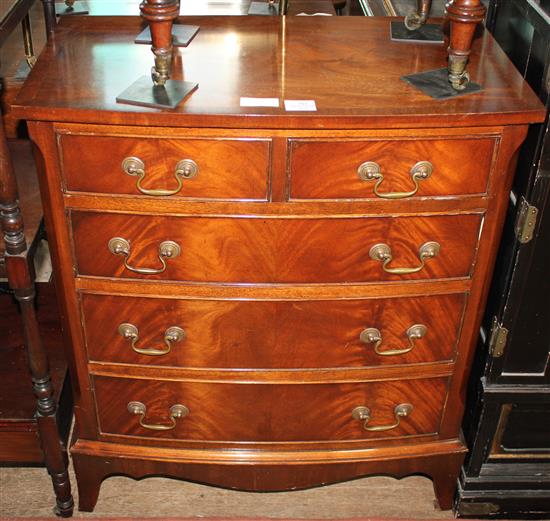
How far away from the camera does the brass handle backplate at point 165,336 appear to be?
195 centimetres

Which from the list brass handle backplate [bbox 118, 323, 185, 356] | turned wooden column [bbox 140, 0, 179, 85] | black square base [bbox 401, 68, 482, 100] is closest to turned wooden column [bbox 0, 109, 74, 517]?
brass handle backplate [bbox 118, 323, 185, 356]

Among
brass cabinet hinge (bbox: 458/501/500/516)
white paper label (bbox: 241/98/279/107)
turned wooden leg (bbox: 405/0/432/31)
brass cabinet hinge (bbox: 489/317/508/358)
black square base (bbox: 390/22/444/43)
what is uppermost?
turned wooden leg (bbox: 405/0/432/31)

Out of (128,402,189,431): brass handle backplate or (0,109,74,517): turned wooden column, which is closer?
(0,109,74,517): turned wooden column

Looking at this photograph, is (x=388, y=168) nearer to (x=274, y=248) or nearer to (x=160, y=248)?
(x=274, y=248)

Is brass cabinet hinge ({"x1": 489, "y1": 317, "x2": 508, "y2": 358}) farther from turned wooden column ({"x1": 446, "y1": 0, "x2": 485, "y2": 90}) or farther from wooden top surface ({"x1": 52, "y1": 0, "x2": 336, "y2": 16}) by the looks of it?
wooden top surface ({"x1": 52, "y1": 0, "x2": 336, "y2": 16})

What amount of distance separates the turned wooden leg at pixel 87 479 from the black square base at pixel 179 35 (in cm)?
108

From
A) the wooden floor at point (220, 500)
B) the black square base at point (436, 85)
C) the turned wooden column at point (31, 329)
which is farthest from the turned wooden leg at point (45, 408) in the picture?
the black square base at point (436, 85)

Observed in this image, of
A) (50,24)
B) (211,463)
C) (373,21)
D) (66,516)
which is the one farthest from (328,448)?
(50,24)

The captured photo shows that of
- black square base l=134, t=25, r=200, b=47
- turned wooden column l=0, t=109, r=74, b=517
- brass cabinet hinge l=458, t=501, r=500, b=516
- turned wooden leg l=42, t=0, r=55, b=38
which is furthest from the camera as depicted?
brass cabinet hinge l=458, t=501, r=500, b=516

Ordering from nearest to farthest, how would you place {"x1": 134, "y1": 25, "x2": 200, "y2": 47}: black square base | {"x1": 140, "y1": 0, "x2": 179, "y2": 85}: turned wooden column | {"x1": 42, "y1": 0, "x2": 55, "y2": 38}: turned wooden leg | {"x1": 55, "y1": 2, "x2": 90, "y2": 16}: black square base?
1. {"x1": 140, "y1": 0, "x2": 179, "y2": 85}: turned wooden column
2. {"x1": 134, "y1": 25, "x2": 200, "y2": 47}: black square base
3. {"x1": 42, "y1": 0, "x2": 55, "y2": 38}: turned wooden leg
4. {"x1": 55, "y1": 2, "x2": 90, "y2": 16}: black square base

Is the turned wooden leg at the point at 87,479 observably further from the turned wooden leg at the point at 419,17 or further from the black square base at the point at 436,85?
the turned wooden leg at the point at 419,17

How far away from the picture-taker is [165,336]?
6.42 ft

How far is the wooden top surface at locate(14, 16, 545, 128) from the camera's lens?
5.35ft

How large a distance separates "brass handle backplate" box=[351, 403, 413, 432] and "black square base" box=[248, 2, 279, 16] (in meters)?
1.11
